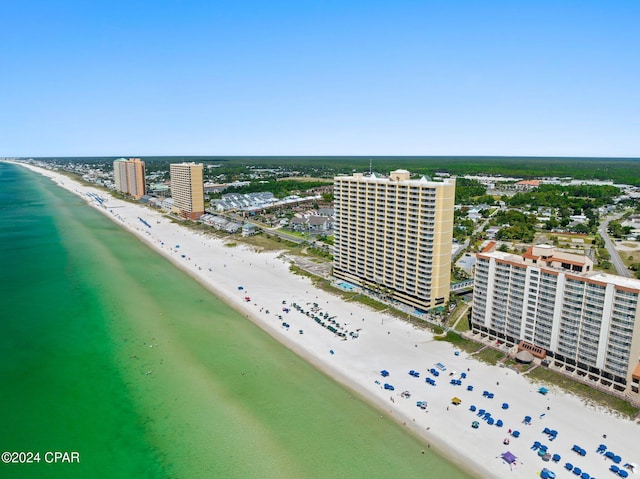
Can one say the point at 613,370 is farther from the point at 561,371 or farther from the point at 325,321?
the point at 325,321

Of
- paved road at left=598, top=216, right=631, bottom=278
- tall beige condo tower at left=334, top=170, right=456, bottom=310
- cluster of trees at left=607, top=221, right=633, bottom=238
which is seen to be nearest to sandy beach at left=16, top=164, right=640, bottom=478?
tall beige condo tower at left=334, top=170, right=456, bottom=310

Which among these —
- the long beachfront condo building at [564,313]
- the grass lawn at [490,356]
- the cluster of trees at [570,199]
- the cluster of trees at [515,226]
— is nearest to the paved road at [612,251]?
the cluster of trees at [570,199]

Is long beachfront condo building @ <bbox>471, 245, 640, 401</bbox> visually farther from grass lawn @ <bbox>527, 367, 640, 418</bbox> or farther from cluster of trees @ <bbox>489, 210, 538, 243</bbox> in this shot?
cluster of trees @ <bbox>489, 210, 538, 243</bbox>

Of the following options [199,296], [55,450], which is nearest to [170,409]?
[55,450]

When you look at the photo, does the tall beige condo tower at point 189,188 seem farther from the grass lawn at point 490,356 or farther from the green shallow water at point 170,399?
the grass lawn at point 490,356

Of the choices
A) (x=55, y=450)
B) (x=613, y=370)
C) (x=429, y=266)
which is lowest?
(x=55, y=450)
